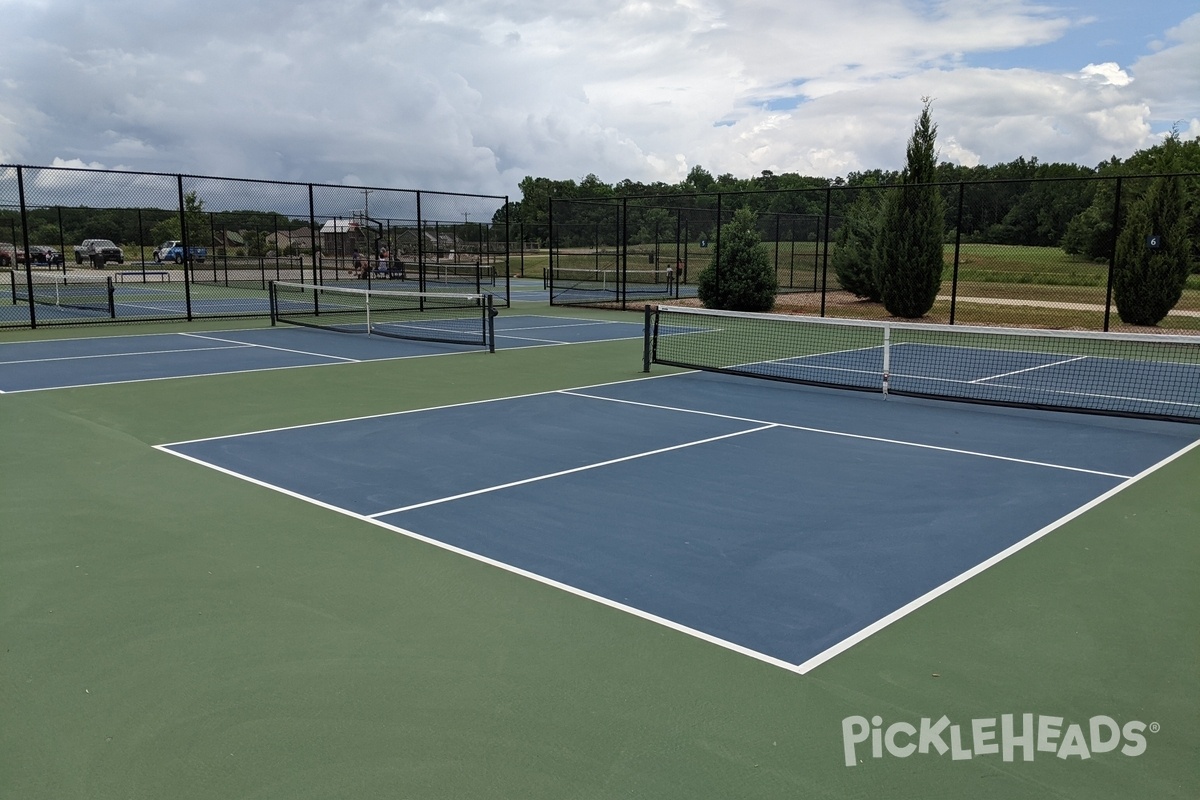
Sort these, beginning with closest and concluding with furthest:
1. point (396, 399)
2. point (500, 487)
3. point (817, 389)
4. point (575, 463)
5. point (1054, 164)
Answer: point (500, 487)
point (575, 463)
point (396, 399)
point (817, 389)
point (1054, 164)

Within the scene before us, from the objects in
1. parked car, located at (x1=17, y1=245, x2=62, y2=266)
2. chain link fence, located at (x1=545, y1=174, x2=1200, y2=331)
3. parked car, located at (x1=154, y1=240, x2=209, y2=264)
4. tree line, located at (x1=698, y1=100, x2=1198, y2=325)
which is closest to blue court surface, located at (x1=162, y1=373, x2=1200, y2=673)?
tree line, located at (x1=698, y1=100, x2=1198, y2=325)

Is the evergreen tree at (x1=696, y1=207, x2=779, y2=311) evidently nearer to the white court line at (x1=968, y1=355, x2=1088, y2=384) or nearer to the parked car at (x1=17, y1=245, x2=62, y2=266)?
the white court line at (x1=968, y1=355, x2=1088, y2=384)

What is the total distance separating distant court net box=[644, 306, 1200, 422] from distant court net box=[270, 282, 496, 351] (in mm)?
3667

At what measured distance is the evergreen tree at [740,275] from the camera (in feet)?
72.3

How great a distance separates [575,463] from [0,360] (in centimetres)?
1027

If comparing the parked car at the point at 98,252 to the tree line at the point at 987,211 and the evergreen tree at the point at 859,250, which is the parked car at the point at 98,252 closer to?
the tree line at the point at 987,211

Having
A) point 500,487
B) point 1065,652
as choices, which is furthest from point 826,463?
point 1065,652

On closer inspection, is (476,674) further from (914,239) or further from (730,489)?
(914,239)

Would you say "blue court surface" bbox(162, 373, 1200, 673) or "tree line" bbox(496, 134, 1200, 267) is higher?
"tree line" bbox(496, 134, 1200, 267)

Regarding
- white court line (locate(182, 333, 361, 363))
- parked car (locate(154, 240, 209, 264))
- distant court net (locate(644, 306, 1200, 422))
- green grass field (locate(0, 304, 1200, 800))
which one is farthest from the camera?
parked car (locate(154, 240, 209, 264))

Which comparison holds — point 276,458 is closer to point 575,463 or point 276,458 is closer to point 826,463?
point 575,463

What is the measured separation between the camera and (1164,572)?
17.1 feet

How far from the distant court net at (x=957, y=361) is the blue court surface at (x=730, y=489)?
98 cm

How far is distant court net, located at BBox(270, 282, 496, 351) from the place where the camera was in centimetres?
1684
